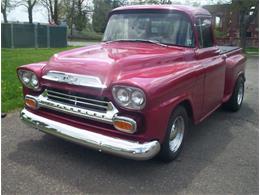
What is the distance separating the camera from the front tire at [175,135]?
3850 millimetres

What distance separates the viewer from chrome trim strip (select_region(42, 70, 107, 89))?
142 inches

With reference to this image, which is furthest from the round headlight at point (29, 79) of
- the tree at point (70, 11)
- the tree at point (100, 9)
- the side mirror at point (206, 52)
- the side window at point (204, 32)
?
the tree at point (70, 11)

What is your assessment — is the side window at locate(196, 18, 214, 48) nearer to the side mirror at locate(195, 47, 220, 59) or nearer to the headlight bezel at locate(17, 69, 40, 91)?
the side mirror at locate(195, 47, 220, 59)

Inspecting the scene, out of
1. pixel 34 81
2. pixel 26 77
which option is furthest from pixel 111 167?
pixel 26 77

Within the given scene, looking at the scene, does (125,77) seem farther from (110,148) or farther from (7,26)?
(7,26)

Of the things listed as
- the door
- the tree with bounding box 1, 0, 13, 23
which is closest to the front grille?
the door

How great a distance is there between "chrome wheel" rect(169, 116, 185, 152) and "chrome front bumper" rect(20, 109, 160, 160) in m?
0.59

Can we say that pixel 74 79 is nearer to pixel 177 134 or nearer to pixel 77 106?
pixel 77 106

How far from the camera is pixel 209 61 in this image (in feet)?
16.5

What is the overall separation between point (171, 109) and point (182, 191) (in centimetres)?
85

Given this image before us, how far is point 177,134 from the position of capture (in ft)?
14.0

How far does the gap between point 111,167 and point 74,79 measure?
1054mm

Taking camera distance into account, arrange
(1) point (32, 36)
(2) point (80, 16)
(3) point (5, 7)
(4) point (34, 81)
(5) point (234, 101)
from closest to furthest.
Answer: (4) point (34, 81), (5) point (234, 101), (1) point (32, 36), (3) point (5, 7), (2) point (80, 16)

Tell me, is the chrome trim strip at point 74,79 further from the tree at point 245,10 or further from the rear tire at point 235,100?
the tree at point 245,10
